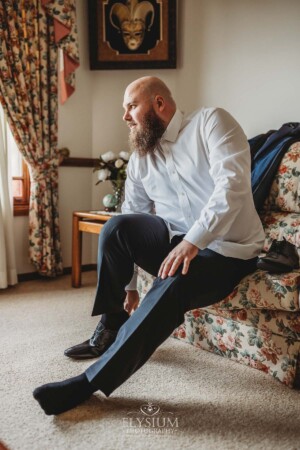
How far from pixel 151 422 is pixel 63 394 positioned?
25 cm

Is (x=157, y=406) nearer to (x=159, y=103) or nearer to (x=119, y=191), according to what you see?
(x=159, y=103)

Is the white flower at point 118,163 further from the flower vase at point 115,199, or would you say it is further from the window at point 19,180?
the window at point 19,180

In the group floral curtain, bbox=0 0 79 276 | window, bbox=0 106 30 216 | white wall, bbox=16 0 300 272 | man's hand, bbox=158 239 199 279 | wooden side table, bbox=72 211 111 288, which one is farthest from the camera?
window, bbox=0 106 30 216

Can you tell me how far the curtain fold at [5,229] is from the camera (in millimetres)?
2676

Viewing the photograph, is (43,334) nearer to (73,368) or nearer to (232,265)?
(73,368)

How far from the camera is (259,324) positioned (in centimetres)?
153

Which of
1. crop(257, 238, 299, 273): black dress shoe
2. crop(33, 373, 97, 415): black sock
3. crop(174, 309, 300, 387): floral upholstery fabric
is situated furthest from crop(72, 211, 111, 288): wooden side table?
crop(33, 373, 97, 415): black sock

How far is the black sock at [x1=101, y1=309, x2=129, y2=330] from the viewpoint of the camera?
158 cm

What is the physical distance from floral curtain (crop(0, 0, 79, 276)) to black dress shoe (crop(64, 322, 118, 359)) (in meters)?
1.31

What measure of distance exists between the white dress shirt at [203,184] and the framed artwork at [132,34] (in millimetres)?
1536

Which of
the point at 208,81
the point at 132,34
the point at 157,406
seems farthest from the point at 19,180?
the point at 157,406

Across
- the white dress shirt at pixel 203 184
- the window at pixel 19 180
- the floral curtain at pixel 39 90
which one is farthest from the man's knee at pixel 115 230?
the window at pixel 19 180

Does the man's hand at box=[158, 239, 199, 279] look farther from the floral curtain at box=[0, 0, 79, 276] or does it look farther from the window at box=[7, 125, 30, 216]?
the window at box=[7, 125, 30, 216]

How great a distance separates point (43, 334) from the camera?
1.95 metres
